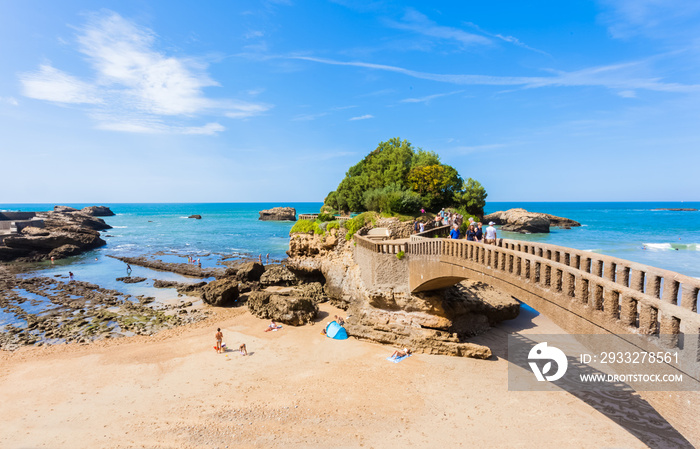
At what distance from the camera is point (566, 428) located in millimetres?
11820

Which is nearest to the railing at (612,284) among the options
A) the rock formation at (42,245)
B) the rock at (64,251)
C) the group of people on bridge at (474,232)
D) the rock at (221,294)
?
the group of people on bridge at (474,232)

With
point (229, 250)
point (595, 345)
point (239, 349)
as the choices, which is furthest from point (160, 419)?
point (229, 250)

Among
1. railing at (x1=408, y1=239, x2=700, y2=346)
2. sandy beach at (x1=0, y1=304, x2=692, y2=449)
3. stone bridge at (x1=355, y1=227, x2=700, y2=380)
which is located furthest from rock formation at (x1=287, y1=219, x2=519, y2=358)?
railing at (x1=408, y1=239, x2=700, y2=346)

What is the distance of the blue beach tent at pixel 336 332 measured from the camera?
19.9 meters

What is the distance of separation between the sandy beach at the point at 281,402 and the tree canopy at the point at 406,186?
43.0 feet

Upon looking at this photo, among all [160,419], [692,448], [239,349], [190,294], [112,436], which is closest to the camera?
[692,448]

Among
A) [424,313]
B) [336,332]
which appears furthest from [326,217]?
[424,313]

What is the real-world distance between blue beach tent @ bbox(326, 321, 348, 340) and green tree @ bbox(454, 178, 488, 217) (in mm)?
17640

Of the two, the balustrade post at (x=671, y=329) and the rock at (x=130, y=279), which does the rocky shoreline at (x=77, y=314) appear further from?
the balustrade post at (x=671, y=329)

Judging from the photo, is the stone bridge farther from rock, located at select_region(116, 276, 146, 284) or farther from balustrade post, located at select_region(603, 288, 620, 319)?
rock, located at select_region(116, 276, 146, 284)

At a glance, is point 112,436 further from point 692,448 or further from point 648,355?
point 692,448

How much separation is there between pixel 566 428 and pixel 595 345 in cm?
570

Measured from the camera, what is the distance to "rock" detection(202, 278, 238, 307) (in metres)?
27.9
